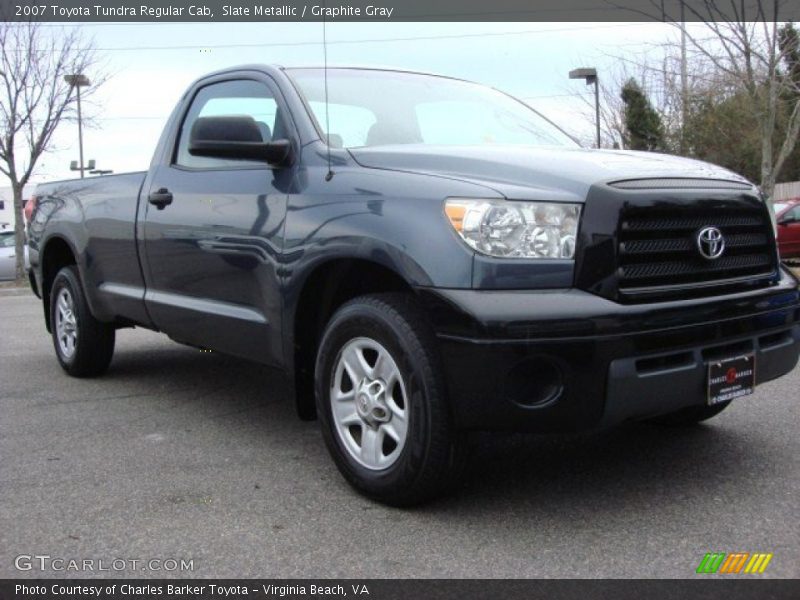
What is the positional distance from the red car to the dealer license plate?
542 inches

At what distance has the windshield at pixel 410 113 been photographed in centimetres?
394

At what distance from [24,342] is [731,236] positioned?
6.78m

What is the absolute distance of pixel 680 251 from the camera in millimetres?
3115

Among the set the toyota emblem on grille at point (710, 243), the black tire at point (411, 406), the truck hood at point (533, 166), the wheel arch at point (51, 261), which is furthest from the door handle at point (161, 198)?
the toyota emblem on grille at point (710, 243)

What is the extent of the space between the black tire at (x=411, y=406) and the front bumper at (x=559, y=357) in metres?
0.09

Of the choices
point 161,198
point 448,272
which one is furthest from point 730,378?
point 161,198

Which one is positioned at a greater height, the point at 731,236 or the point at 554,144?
the point at 554,144

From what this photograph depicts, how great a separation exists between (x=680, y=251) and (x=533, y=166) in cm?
63

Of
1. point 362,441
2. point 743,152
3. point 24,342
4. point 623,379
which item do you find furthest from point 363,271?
point 743,152

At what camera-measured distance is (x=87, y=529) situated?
10.2ft

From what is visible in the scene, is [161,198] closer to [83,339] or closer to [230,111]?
[230,111]

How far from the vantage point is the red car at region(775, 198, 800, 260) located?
621 inches

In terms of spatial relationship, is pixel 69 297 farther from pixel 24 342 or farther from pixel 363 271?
pixel 363 271

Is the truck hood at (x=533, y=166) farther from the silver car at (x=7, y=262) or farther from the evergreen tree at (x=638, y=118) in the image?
the evergreen tree at (x=638, y=118)
